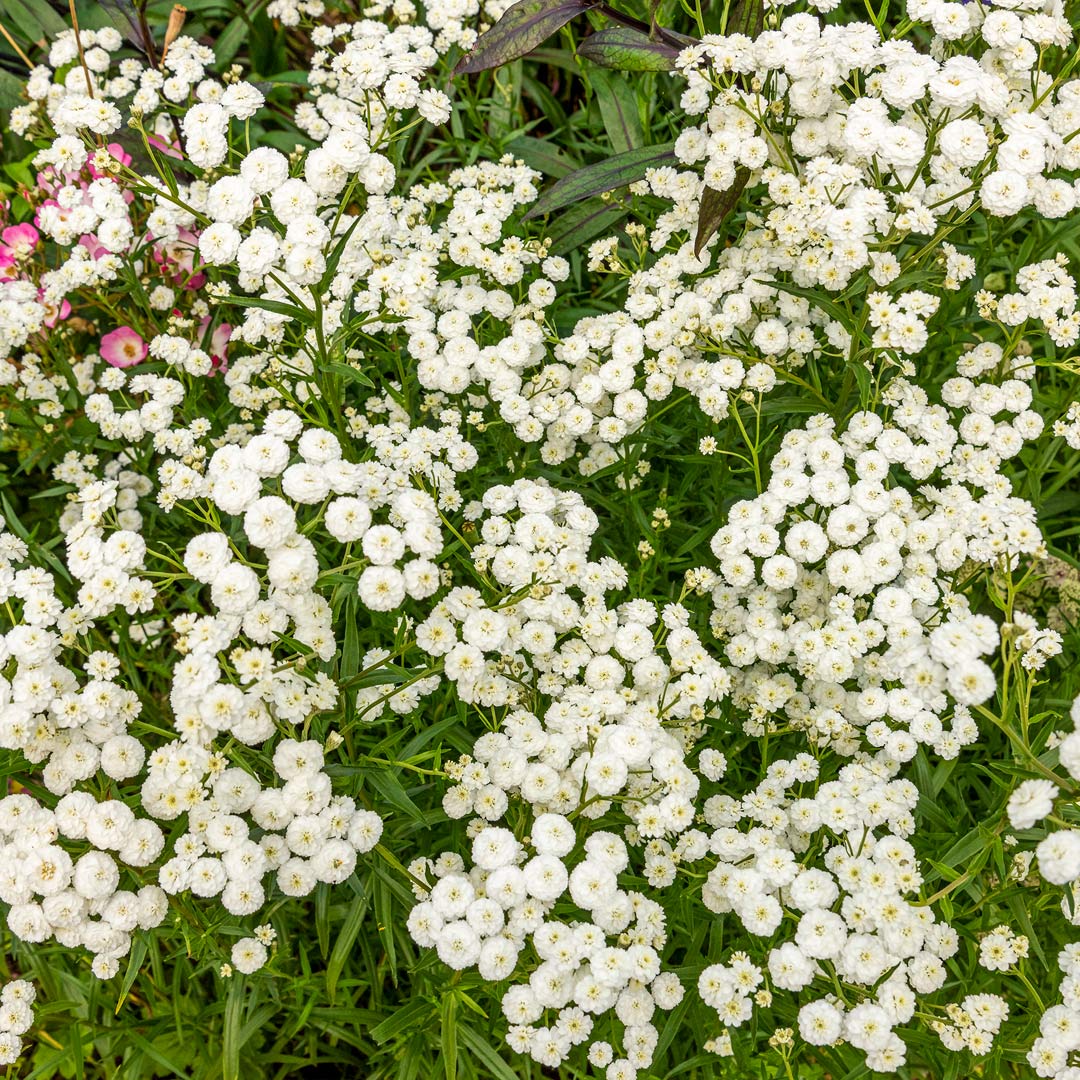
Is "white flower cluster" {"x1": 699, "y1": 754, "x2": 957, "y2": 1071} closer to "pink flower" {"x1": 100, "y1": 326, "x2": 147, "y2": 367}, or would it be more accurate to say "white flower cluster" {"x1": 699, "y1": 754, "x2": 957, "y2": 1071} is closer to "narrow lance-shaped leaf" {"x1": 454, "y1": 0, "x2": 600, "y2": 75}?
"narrow lance-shaped leaf" {"x1": 454, "y1": 0, "x2": 600, "y2": 75}

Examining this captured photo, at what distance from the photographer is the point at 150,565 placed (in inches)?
133

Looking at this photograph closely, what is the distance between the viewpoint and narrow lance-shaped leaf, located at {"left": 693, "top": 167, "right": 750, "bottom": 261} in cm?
A: 316

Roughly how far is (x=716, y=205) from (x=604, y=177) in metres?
0.62

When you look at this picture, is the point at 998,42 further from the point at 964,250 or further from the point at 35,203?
the point at 35,203

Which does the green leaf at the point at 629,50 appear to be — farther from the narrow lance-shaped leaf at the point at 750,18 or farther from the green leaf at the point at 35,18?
→ the green leaf at the point at 35,18

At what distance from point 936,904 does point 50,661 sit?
234cm

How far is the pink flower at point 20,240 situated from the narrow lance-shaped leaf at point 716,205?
7.76 feet

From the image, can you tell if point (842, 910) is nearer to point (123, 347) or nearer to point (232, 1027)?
point (232, 1027)

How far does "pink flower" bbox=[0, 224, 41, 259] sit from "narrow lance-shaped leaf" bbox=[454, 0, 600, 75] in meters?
1.67

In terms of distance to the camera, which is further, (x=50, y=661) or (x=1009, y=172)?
(x=1009, y=172)

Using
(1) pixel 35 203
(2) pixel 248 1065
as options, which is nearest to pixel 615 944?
(2) pixel 248 1065

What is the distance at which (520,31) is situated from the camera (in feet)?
11.3

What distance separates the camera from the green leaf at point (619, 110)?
4109 millimetres

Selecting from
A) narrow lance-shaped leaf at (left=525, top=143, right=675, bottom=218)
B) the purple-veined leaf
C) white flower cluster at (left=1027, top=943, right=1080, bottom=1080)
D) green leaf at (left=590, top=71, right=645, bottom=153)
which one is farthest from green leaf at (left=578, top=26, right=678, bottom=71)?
white flower cluster at (left=1027, top=943, right=1080, bottom=1080)
